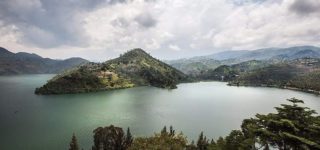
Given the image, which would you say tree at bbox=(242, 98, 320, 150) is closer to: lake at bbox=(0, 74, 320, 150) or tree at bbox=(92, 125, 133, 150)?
tree at bbox=(92, 125, 133, 150)

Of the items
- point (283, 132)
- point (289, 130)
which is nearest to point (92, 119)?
point (289, 130)

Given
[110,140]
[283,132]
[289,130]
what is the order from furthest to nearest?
[110,140], [289,130], [283,132]

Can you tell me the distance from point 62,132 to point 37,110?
198ft

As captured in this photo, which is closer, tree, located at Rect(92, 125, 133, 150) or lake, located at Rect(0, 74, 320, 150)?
tree, located at Rect(92, 125, 133, 150)

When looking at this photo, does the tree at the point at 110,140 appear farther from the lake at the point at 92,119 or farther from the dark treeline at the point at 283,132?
the dark treeline at the point at 283,132

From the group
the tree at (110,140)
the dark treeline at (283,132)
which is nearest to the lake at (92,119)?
the tree at (110,140)

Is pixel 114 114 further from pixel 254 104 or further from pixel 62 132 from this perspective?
pixel 254 104

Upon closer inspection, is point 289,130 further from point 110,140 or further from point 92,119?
point 92,119

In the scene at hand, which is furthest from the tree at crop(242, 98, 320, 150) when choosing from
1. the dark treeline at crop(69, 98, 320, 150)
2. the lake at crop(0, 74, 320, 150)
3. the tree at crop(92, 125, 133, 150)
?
the lake at crop(0, 74, 320, 150)

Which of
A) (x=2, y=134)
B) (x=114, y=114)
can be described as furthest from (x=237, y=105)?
(x=2, y=134)

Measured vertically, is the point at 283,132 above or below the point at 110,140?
above

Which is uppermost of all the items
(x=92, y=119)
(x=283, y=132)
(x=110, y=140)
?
(x=283, y=132)

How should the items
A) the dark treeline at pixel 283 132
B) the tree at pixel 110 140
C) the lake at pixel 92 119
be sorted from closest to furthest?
1. the dark treeline at pixel 283 132
2. the tree at pixel 110 140
3. the lake at pixel 92 119

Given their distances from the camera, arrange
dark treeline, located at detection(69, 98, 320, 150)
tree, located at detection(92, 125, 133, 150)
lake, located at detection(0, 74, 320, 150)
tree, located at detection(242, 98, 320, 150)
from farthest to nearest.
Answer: lake, located at detection(0, 74, 320, 150) → tree, located at detection(92, 125, 133, 150) → dark treeline, located at detection(69, 98, 320, 150) → tree, located at detection(242, 98, 320, 150)
